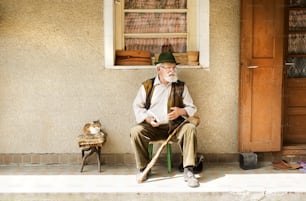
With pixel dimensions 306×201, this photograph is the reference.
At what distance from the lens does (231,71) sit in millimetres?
5520

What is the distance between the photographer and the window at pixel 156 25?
5.67 metres

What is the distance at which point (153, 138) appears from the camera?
5.07 meters

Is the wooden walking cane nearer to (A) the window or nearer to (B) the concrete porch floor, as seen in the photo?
(B) the concrete porch floor

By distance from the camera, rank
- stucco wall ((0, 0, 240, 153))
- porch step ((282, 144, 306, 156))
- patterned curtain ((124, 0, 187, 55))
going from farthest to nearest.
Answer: patterned curtain ((124, 0, 187, 55)), porch step ((282, 144, 306, 156)), stucco wall ((0, 0, 240, 153))

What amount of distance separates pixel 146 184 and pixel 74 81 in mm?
1828

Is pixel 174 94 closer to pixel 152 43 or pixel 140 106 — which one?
pixel 140 106

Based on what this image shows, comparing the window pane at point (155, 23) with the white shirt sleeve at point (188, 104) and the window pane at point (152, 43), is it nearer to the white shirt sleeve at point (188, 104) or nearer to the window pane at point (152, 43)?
the window pane at point (152, 43)

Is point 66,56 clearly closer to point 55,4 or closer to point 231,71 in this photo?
point 55,4

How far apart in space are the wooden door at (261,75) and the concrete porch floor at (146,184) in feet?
1.47

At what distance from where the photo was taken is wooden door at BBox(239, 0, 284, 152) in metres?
5.29

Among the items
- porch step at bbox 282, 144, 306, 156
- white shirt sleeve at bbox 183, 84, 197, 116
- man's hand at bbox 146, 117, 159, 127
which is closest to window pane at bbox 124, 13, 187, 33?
white shirt sleeve at bbox 183, 84, 197, 116

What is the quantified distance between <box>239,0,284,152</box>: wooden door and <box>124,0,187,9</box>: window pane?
37.7 inches

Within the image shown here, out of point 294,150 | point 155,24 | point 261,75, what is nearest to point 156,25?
point 155,24

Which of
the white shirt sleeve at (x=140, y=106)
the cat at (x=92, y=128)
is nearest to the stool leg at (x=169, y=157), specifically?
the white shirt sleeve at (x=140, y=106)
